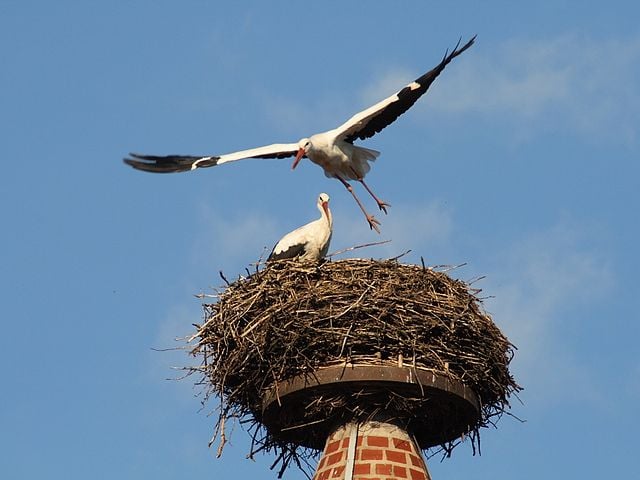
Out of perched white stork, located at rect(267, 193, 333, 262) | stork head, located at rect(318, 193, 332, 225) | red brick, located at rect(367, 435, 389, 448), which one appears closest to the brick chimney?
red brick, located at rect(367, 435, 389, 448)

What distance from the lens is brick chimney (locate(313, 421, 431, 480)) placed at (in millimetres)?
9172

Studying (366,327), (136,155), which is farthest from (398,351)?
(136,155)

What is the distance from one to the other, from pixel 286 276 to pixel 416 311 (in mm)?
1204

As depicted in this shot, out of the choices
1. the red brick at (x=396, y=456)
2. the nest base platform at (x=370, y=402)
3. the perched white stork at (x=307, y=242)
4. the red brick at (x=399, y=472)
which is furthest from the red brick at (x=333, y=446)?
the perched white stork at (x=307, y=242)

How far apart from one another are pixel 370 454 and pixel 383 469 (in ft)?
0.59

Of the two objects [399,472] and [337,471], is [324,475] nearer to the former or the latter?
[337,471]

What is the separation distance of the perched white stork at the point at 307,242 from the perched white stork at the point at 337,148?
120cm

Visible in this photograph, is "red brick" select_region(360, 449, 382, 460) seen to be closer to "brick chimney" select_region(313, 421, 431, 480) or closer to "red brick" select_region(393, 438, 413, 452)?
"brick chimney" select_region(313, 421, 431, 480)

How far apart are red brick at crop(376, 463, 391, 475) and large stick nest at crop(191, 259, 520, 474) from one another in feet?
1.54

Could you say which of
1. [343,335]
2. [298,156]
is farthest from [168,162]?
[343,335]

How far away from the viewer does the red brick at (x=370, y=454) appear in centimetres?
928

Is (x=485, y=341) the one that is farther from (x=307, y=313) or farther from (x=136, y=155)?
(x=136, y=155)

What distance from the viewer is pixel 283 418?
9789mm

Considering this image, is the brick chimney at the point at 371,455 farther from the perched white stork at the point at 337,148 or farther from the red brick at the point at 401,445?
the perched white stork at the point at 337,148
